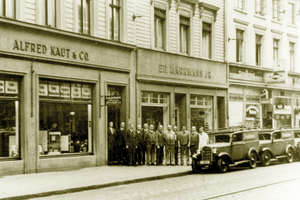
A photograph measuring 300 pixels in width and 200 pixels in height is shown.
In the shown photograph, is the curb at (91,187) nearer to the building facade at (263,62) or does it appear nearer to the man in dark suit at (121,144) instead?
the man in dark suit at (121,144)

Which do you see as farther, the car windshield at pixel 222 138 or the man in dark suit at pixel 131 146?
the man in dark suit at pixel 131 146

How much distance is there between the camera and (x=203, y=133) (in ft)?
72.7

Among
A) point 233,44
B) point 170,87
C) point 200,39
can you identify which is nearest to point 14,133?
point 170,87

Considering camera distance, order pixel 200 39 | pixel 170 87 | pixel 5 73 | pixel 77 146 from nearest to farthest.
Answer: pixel 5 73
pixel 77 146
pixel 170 87
pixel 200 39

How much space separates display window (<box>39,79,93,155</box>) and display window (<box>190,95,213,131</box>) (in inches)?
346

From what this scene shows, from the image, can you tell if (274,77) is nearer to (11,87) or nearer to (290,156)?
(290,156)

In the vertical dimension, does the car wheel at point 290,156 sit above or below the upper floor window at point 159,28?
below

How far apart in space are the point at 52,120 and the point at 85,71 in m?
2.79

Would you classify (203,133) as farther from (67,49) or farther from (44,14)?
(44,14)

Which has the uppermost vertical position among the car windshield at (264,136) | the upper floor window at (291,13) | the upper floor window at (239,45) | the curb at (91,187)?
the upper floor window at (291,13)

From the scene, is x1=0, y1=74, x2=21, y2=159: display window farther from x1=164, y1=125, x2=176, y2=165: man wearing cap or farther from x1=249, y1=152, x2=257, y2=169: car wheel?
x1=249, y1=152, x2=257, y2=169: car wheel

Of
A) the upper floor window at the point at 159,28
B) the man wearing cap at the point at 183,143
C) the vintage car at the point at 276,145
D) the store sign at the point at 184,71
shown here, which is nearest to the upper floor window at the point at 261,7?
the store sign at the point at 184,71

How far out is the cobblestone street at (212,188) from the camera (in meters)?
12.7

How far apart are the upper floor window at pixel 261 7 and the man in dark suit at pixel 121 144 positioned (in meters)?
17.6
